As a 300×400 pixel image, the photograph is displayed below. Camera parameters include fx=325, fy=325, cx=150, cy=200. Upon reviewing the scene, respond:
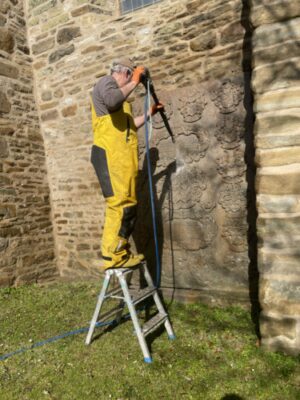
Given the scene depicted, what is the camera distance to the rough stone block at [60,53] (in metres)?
4.82

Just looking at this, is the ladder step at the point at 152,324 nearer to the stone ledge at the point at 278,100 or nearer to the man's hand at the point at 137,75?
the stone ledge at the point at 278,100

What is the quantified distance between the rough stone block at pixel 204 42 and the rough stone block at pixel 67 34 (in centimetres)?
191

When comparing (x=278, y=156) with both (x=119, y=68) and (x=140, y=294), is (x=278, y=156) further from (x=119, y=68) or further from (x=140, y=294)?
(x=140, y=294)

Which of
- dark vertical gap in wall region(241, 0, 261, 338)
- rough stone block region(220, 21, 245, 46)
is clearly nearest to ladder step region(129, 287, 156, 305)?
dark vertical gap in wall region(241, 0, 261, 338)

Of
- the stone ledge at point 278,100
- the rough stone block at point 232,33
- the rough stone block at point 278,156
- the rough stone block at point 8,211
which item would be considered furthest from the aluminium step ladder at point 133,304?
the rough stone block at point 232,33

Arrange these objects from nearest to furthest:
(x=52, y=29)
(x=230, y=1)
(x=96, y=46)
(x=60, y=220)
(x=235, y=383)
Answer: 1. (x=235, y=383)
2. (x=230, y=1)
3. (x=96, y=46)
4. (x=52, y=29)
5. (x=60, y=220)

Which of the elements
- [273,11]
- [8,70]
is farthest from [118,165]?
[8,70]

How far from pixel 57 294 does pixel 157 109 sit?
2906 millimetres

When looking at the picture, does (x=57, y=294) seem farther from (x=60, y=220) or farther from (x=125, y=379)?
(x=125, y=379)

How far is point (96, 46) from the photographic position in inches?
179

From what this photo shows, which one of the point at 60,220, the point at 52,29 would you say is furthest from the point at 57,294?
the point at 52,29

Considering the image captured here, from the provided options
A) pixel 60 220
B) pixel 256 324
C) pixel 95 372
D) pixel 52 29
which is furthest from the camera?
pixel 60 220

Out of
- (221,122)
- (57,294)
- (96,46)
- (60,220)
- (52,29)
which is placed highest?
(52,29)

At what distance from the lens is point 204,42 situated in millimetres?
3697
